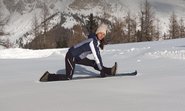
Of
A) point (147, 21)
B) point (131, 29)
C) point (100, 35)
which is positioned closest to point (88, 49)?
point (100, 35)

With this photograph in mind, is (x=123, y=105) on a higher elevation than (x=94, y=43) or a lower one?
lower

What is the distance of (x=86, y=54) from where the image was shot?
1114 cm

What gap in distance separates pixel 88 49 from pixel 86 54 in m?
0.23

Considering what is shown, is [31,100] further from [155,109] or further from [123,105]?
[155,109]

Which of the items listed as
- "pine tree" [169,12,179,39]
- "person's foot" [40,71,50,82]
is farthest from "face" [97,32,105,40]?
"pine tree" [169,12,179,39]

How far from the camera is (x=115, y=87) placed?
962cm

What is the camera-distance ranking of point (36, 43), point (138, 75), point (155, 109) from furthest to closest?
1. point (36, 43)
2. point (138, 75)
3. point (155, 109)

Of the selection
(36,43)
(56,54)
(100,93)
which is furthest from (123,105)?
(36,43)

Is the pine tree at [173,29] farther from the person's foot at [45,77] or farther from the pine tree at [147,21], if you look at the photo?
the person's foot at [45,77]

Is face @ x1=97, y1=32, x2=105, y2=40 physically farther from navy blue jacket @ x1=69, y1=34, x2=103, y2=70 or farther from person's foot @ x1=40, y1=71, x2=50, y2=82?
person's foot @ x1=40, y1=71, x2=50, y2=82

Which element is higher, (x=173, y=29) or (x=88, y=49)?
(x=88, y=49)

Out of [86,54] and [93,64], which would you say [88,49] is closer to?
[86,54]

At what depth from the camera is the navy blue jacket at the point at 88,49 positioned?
10.8m

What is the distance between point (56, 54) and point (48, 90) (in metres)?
14.9
